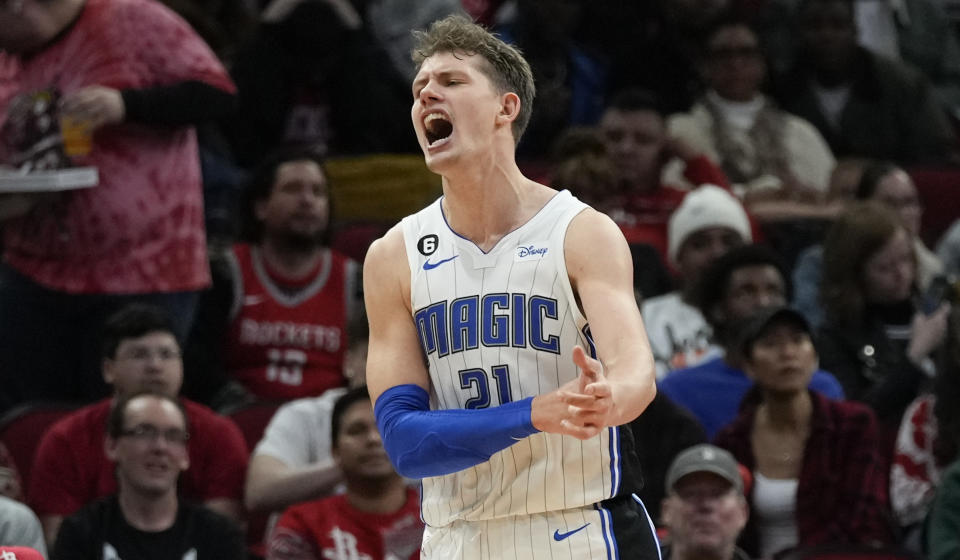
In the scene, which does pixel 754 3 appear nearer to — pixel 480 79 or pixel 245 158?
pixel 245 158

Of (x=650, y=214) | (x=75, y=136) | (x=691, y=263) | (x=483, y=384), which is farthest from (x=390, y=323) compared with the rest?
(x=650, y=214)

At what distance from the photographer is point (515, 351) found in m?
3.39

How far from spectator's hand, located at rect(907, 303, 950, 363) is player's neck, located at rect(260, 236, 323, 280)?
2.58m

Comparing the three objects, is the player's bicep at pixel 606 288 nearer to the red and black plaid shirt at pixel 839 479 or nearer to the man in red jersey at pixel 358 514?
the man in red jersey at pixel 358 514

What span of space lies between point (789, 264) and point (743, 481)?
263 centimetres

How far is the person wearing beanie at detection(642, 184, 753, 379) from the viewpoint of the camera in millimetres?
→ 7168

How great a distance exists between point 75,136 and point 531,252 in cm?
286

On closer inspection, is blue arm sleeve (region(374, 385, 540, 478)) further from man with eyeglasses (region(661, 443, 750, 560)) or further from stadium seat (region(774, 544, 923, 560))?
stadium seat (region(774, 544, 923, 560))

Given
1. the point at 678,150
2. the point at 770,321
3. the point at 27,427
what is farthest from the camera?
the point at 678,150

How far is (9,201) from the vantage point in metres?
5.90

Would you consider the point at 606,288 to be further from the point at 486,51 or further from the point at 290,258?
the point at 290,258

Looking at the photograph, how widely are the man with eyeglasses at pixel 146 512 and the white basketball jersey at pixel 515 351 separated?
7.22 feet

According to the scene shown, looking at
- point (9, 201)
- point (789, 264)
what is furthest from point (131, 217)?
point (789, 264)

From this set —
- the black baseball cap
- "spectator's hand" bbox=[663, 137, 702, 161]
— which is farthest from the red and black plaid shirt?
"spectator's hand" bbox=[663, 137, 702, 161]
